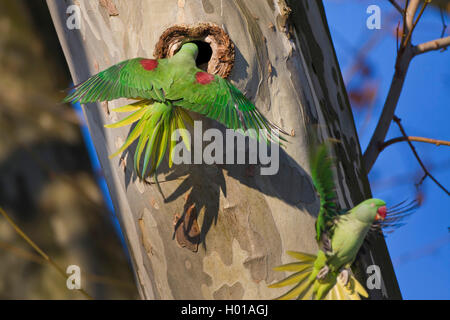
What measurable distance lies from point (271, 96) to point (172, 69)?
21 cm

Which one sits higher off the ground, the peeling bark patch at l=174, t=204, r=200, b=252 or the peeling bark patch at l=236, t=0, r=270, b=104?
the peeling bark patch at l=236, t=0, r=270, b=104

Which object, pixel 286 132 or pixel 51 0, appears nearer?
pixel 286 132

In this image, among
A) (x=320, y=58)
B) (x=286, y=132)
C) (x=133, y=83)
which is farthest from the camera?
(x=320, y=58)

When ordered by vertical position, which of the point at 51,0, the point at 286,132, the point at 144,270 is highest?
the point at 51,0

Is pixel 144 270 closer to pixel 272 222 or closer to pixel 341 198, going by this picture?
pixel 272 222

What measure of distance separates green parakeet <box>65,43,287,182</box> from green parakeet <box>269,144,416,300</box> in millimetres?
136

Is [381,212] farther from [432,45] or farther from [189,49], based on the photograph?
[432,45]

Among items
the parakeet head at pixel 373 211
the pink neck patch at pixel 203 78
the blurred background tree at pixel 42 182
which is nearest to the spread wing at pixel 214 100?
the pink neck patch at pixel 203 78

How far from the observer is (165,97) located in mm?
718

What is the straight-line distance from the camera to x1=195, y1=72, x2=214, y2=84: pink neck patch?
731mm

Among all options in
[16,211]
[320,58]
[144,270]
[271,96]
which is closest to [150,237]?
[144,270]

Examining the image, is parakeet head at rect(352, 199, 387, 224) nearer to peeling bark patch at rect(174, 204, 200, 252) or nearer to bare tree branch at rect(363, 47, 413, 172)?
peeling bark patch at rect(174, 204, 200, 252)

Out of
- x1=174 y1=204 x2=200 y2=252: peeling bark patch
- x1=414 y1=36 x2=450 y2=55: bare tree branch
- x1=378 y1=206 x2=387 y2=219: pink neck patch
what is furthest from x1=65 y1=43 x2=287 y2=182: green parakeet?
x1=414 y1=36 x2=450 y2=55: bare tree branch

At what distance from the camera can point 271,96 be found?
33.1 inches
